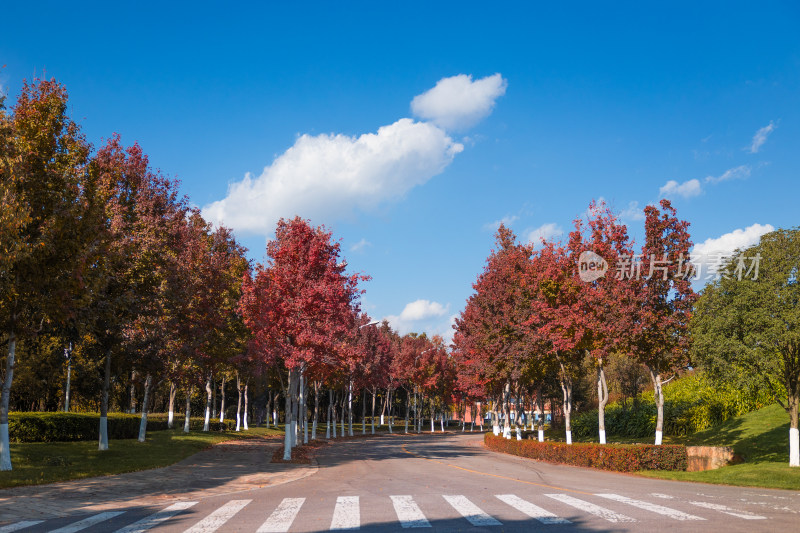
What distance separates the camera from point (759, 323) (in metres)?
22.5

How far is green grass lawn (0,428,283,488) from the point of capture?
696 inches

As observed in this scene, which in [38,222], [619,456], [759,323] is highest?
[38,222]

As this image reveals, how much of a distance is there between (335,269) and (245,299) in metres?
4.63

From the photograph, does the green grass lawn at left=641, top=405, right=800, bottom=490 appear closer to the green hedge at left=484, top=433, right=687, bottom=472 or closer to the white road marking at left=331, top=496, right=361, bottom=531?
the green hedge at left=484, top=433, right=687, bottom=472

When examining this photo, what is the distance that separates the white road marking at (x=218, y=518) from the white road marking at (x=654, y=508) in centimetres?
874

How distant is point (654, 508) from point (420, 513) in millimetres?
5182

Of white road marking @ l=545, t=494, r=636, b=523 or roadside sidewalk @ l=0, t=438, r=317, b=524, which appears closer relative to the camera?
white road marking @ l=545, t=494, r=636, b=523

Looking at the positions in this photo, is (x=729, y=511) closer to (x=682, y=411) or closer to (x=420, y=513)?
(x=420, y=513)

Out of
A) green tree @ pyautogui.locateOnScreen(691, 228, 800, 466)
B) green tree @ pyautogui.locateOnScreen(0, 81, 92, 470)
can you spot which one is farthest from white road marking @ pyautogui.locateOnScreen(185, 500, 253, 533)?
green tree @ pyautogui.locateOnScreen(691, 228, 800, 466)

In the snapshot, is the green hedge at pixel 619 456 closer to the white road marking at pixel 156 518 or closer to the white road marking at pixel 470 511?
the white road marking at pixel 470 511

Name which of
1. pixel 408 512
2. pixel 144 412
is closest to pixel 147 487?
pixel 408 512

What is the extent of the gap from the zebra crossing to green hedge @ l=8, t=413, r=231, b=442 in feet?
58.8

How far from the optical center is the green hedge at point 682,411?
1569 inches

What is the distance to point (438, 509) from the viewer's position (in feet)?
41.4
